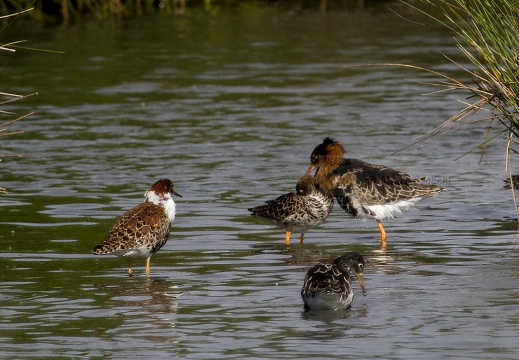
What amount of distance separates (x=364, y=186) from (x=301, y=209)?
36.1 inches

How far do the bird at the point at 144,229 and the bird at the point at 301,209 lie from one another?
1.67 metres

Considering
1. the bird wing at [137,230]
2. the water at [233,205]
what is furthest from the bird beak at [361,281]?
the bird wing at [137,230]

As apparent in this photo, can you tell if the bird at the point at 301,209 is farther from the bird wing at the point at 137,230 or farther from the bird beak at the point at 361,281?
the bird beak at the point at 361,281

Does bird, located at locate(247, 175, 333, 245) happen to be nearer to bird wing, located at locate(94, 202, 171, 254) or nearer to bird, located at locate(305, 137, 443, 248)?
bird, located at locate(305, 137, 443, 248)

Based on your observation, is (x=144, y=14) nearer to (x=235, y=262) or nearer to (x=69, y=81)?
(x=69, y=81)

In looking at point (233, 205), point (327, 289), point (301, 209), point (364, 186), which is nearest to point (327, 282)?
point (327, 289)

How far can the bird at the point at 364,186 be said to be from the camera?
45.4ft

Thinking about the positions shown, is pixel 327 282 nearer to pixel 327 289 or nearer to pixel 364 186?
pixel 327 289

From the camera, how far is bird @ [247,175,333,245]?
1351 centimetres

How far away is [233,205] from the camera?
15609 mm

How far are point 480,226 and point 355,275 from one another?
3549 millimetres

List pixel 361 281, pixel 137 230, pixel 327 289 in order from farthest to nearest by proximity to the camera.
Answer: pixel 137 230 → pixel 361 281 → pixel 327 289

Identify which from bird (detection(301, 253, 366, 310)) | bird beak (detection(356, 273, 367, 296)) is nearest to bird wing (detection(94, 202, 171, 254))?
bird (detection(301, 253, 366, 310))

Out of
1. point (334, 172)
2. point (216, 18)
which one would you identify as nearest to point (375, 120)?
point (334, 172)
